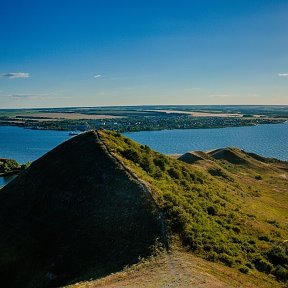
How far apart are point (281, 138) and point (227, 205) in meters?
167

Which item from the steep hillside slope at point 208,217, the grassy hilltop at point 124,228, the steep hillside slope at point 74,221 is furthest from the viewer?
the steep hillside slope at point 208,217

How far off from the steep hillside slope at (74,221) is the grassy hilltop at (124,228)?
81 mm

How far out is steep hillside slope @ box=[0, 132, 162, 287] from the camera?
1116 inches

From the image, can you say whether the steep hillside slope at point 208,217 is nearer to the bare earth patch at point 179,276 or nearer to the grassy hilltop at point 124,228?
the grassy hilltop at point 124,228

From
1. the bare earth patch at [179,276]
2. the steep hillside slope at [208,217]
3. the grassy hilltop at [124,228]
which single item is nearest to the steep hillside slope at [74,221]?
the grassy hilltop at [124,228]

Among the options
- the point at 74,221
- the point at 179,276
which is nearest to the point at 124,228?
the point at 74,221

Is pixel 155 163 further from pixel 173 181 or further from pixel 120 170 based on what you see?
pixel 120 170

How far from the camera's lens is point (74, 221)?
31.9 metres

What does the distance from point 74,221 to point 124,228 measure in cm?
415

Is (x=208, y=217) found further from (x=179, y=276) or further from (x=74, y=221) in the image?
(x=179, y=276)

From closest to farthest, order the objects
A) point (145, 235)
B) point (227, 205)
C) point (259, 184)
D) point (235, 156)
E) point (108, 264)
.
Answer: point (108, 264), point (145, 235), point (227, 205), point (259, 184), point (235, 156)

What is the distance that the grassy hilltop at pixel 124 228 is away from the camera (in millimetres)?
26359

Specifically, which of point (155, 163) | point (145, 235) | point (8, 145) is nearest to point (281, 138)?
point (8, 145)

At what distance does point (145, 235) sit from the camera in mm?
29094
